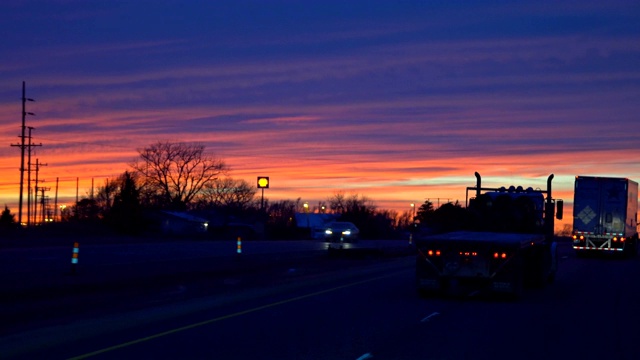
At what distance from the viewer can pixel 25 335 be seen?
50.4ft

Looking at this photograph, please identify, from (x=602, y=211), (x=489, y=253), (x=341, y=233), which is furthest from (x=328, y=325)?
(x=341, y=233)

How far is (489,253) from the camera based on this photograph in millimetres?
22047

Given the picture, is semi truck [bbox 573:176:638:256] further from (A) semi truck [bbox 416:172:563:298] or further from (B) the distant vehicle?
(A) semi truck [bbox 416:172:563:298]

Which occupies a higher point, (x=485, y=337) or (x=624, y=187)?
(x=624, y=187)

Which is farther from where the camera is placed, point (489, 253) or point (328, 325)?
point (489, 253)

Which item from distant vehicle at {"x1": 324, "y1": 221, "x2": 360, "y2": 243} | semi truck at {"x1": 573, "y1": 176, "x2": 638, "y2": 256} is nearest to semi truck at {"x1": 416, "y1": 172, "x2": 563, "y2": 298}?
semi truck at {"x1": 573, "y1": 176, "x2": 638, "y2": 256}

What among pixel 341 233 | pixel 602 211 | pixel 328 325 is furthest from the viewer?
pixel 341 233

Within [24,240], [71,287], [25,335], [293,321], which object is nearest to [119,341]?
[25,335]

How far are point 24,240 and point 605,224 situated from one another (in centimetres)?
3368

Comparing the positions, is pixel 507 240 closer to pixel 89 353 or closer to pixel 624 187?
pixel 89 353

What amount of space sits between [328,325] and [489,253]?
6.54m

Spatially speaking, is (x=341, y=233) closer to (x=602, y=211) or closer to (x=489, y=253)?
(x=602, y=211)

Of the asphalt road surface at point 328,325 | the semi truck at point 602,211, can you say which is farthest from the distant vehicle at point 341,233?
the asphalt road surface at point 328,325

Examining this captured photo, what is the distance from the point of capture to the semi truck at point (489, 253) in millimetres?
22062
